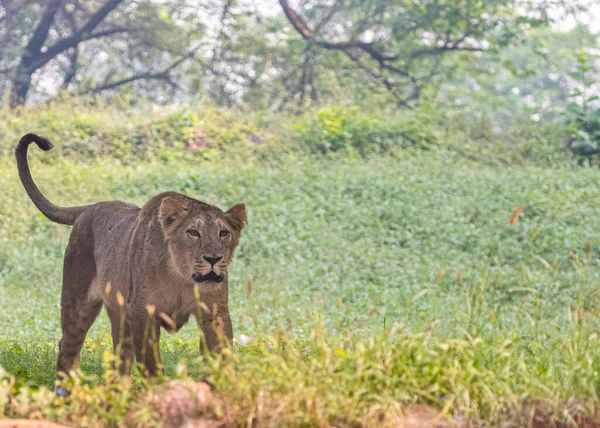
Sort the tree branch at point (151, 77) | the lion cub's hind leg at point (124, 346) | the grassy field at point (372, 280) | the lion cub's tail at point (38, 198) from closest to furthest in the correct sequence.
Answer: the grassy field at point (372, 280), the lion cub's hind leg at point (124, 346), the lion cub's tail at point (38, 198), the tree branch at point (151, 77)

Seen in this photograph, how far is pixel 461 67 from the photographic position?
21.6 m

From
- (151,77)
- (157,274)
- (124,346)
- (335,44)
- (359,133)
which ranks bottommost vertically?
(124,346)

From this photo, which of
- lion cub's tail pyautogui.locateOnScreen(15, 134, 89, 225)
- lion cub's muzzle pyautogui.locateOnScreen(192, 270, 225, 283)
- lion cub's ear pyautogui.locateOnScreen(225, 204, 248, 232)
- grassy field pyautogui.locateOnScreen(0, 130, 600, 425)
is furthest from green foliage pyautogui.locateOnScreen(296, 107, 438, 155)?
lion cub's muzzle pyautogui.locateOnScreen(192, 270, 225, 283)

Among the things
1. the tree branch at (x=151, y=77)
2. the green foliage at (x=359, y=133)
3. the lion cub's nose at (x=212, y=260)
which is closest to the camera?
the lion cub's nose at (x=212, y=260)

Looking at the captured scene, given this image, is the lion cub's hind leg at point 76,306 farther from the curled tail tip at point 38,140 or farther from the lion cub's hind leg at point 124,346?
the curled tail tip at point 38,140

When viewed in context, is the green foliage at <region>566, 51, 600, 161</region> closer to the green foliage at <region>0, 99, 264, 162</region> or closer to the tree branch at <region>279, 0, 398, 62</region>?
the tree branch at <region>279, 0, 398, 62</region>

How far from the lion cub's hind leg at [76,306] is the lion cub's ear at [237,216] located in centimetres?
129

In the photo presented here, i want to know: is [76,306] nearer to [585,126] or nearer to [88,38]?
[585,126]

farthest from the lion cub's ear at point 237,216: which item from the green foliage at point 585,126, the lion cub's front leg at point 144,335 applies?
the green foliage at point 585,126

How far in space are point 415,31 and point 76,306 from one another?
50.7 ft

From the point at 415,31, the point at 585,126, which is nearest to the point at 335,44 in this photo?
the point at 415,31

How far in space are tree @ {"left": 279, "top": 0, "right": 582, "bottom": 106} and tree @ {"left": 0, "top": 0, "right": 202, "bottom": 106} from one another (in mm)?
2969

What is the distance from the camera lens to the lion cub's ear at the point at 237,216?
198 inches

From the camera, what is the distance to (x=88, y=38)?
20969 millimetres
